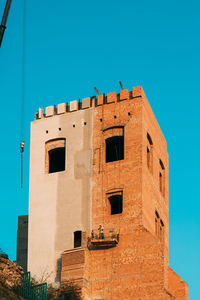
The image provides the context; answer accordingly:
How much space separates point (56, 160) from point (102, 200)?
5319mm

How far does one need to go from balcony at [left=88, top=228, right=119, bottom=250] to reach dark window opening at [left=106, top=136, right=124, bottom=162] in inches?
194

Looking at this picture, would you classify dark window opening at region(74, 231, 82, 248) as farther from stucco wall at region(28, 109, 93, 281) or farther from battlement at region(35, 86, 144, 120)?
battlement at region(35, 86, 144, 120)

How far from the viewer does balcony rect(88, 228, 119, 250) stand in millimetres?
49375

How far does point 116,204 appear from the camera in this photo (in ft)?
171

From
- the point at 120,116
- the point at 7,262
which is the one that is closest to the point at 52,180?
the point at 120,116

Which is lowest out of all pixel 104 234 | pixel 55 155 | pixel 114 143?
pixel 104 234

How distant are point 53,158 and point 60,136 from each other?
1569 mm

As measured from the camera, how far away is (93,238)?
50.0 metres

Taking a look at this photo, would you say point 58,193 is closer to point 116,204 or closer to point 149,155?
point 116,204

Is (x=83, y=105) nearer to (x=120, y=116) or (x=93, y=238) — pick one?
(x=120, y=116)

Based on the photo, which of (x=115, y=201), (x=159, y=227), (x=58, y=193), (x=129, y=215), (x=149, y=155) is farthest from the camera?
(x=159, y=227)

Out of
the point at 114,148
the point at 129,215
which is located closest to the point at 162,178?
the point at 114,148

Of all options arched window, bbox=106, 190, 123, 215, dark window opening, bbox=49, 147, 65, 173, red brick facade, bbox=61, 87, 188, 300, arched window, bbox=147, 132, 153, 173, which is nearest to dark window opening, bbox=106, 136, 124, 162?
red brick facade, bbox=61, 87, 188, 300

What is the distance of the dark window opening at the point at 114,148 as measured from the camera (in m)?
52.8
